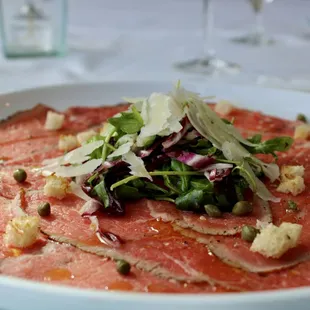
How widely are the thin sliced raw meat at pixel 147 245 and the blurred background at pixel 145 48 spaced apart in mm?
1979

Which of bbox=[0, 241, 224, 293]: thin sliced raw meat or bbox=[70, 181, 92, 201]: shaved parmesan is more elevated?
bbox=[70, 181, 92, 201]: shaved parmesan

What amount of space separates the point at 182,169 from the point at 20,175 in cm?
77

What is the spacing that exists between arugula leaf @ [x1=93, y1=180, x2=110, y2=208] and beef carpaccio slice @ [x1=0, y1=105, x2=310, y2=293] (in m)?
0.07

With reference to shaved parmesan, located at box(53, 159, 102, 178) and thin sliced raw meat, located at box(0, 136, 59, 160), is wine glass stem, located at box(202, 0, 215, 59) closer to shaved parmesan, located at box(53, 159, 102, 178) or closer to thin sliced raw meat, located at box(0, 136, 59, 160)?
thin sliced raw meat, located at box(0, 136, 59, 160)

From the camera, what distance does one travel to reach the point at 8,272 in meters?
2.29

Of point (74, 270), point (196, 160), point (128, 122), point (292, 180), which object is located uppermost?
point (128, 122)

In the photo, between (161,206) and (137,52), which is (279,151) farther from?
(137,52)

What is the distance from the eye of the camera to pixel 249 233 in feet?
8.11

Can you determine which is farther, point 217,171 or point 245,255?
point 217,171

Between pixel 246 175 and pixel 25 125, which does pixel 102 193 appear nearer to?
pixel 246 175

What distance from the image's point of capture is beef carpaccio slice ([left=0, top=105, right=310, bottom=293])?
224cm

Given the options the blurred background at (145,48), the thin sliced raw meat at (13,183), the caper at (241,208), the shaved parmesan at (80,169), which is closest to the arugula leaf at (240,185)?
the caper at (241,208)

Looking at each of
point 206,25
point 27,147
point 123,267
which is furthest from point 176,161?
point 206,25

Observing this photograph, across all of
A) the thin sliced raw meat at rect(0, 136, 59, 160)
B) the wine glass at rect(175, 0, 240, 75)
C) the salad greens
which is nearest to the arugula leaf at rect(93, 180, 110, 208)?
the salad greens
